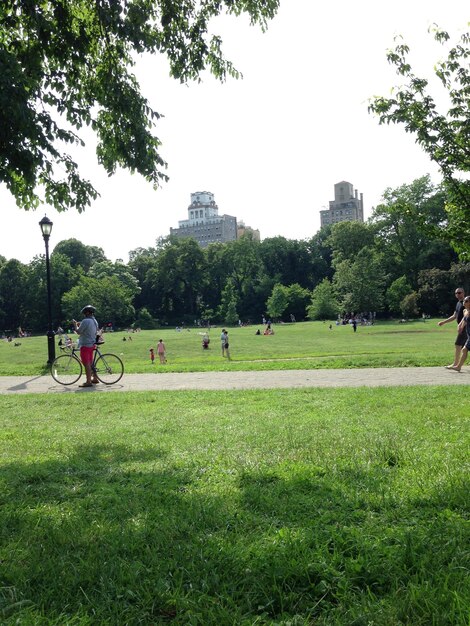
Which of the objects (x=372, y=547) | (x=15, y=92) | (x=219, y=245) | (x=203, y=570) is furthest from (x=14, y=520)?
(x=219, y=245)

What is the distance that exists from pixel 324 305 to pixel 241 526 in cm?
8552

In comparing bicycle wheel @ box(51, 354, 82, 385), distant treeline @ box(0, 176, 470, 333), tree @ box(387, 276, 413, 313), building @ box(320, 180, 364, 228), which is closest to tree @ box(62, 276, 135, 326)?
distant treeline @ box(0, 176, 470, 333)

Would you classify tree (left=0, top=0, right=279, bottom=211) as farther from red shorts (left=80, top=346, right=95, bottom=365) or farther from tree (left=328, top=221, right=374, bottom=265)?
tree (left=328, top=221, right=374, bottom=265)

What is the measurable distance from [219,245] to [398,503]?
11084cm

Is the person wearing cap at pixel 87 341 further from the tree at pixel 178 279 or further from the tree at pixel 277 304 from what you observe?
the tree at pixel 178 279

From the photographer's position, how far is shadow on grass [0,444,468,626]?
93.5 inches

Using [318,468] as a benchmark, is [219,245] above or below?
above

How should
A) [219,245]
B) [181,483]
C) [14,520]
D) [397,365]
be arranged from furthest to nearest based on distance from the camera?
[219,245], [397,365], [181,483], [14,520]

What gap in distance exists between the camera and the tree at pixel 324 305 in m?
87.1

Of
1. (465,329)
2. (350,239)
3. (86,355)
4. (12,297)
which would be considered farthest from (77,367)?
(12,297)

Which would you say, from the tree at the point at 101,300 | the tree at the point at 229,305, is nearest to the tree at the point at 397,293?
the tree at the point at 229,305

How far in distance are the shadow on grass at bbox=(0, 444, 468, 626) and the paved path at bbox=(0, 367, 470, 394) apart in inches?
275

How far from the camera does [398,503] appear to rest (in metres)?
3.47

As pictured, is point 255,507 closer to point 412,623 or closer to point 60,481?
point 412,623
